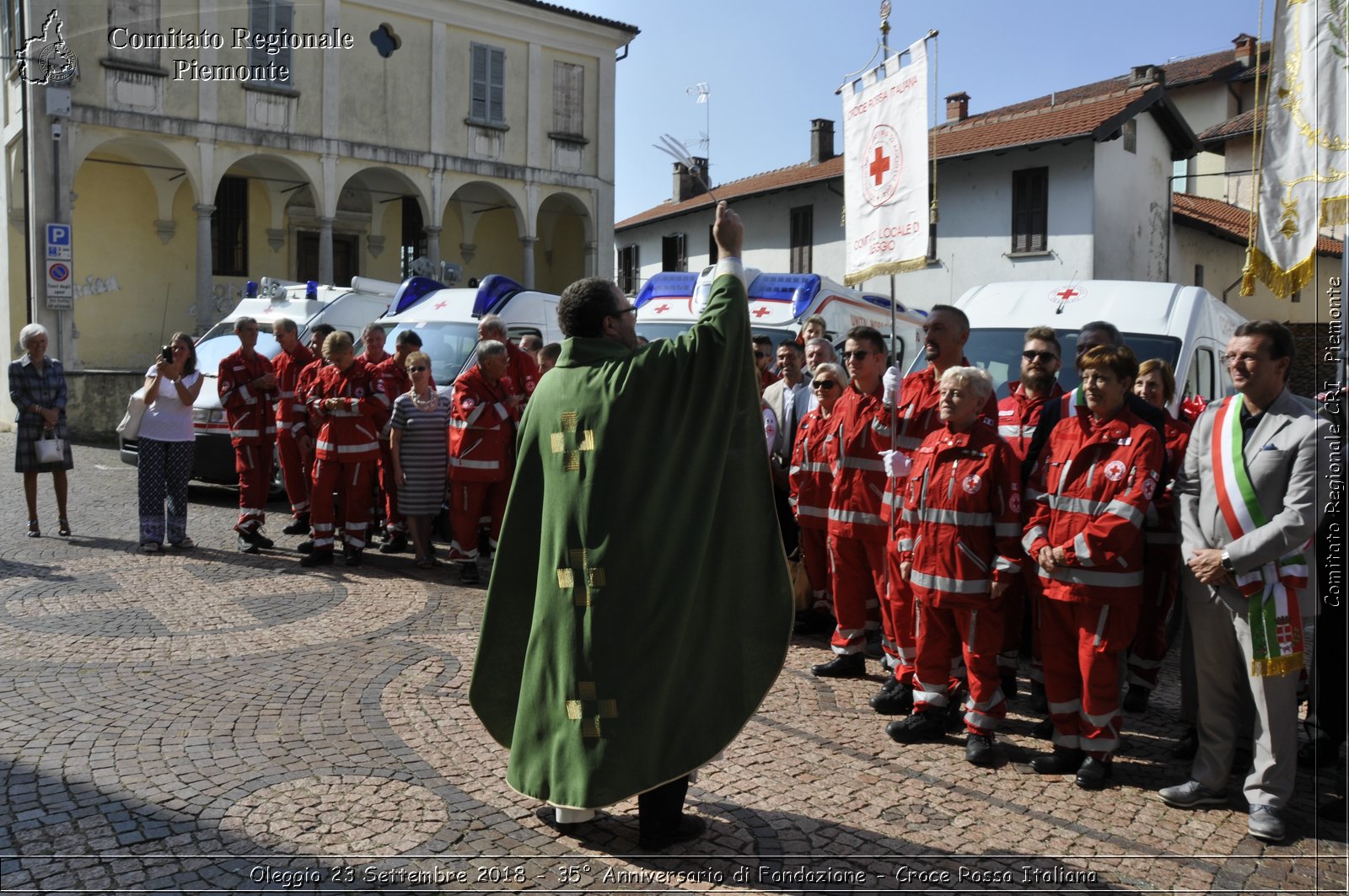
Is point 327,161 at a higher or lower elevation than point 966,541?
higher

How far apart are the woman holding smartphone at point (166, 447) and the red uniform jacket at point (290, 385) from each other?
0.72 meters

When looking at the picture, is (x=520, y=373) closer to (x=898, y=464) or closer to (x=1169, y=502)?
(x=898, y=464)

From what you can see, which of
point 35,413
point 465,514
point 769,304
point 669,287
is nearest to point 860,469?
point 465,514

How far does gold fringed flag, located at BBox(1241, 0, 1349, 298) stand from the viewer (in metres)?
4.50

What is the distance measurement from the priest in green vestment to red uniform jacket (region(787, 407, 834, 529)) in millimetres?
2806

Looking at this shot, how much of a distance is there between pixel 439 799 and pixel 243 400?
6.75m

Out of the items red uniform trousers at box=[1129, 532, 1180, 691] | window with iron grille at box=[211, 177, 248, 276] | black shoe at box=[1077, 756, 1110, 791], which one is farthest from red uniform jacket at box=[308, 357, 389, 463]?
window with iron grille at box=[211, 177, 248, 276]

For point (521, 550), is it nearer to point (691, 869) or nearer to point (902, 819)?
point (691, 869)

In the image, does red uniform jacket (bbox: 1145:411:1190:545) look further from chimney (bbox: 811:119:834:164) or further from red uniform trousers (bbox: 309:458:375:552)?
chimney (bbox: 811:119:834:164)

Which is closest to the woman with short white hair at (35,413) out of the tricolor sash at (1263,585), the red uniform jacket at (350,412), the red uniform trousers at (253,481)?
the red uniform trousers at (253,481)

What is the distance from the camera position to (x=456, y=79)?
26.6 metres

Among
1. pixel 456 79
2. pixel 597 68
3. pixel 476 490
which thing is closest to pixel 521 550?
pixel 476 490

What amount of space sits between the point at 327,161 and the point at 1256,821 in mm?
24273

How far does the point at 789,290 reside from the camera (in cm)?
1266
